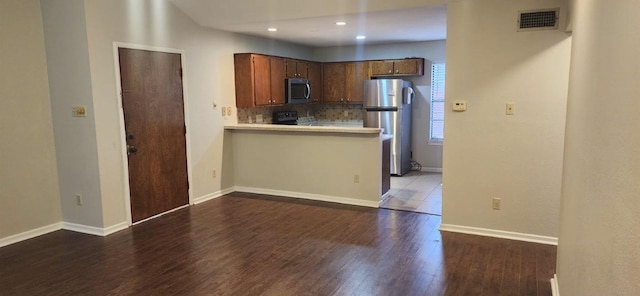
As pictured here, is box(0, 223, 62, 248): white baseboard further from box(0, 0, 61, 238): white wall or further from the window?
the window

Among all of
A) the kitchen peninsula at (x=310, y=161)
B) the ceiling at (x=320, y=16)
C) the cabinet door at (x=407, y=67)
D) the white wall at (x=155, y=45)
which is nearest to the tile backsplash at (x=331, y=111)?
the cabinet door at (x=407, y=67)

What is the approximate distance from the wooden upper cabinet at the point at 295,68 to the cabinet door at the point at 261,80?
0.60 metres

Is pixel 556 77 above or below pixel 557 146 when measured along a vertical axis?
above

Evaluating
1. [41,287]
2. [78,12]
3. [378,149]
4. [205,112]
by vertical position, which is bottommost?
[41,287]

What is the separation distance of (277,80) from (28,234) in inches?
150

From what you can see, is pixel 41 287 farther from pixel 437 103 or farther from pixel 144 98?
pixel 437 103

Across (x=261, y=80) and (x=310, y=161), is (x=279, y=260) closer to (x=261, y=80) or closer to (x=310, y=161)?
(x=310, y=161)

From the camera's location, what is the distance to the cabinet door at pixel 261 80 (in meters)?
5.92

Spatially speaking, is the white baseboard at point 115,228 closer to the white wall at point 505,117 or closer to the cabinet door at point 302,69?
the white wall at point 505,117

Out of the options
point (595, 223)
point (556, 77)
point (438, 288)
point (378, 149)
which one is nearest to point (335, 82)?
point (378, 149)

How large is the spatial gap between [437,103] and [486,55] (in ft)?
11.7

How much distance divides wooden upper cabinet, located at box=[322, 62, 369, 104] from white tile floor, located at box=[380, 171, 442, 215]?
182cm

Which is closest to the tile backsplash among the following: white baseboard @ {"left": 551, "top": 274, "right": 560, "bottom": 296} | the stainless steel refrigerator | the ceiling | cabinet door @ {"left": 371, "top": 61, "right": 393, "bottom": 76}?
cabinet door @ {"left": 371, "top": 61, "right": 393, "bottom": 76}

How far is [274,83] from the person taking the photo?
6.39 m
